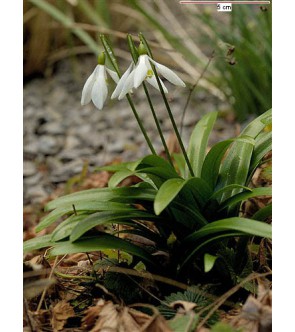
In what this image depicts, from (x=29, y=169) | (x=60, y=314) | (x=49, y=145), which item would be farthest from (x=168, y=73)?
(x=49, y=145)

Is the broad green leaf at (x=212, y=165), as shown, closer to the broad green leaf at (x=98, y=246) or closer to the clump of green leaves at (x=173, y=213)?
the clump of green leaves at (x=173, y=213)

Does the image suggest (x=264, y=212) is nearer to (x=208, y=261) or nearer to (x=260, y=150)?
(x=260, y=150)

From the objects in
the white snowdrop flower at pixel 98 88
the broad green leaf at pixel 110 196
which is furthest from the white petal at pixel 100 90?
→ the broad green leaf at pixel 110 196

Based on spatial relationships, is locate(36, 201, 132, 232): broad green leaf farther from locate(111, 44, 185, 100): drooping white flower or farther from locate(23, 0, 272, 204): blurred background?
locate(23, 0, 272, 204): blurred background

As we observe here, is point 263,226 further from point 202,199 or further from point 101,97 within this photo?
point 101,97

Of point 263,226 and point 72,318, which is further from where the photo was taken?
point 72,318

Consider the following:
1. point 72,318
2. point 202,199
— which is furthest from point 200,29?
point 72,318

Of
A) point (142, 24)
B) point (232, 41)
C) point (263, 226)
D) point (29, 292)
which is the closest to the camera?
point (263, 226)
